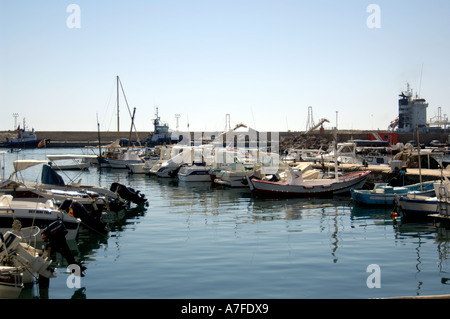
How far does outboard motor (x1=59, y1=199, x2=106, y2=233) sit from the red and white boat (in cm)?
1593

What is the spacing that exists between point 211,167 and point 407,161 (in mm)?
19022

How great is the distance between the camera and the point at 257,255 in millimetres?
18125

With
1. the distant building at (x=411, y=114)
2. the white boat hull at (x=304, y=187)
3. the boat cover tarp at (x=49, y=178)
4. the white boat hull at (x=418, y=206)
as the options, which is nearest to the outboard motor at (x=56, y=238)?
the boat cover tarp at (x=49, y=178)

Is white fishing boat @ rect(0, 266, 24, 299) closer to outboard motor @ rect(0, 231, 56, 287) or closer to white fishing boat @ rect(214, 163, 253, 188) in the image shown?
outboard motor @ rect(0, 231, 56, 287)

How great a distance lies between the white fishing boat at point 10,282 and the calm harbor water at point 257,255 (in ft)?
3.25

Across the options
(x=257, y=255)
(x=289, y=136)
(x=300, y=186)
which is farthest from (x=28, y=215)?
(x=289, y=136)

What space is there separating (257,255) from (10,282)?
29.0 feet

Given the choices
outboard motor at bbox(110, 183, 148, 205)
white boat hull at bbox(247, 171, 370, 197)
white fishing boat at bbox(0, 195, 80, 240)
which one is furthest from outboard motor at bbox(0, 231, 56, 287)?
white boat hull at bbox(247, 171, 370, 197)

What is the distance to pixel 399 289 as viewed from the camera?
46.2 ft

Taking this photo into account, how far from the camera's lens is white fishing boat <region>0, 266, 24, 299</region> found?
1258cm

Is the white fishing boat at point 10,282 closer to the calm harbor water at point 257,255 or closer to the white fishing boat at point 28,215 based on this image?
the calm harbor water at point 257,255

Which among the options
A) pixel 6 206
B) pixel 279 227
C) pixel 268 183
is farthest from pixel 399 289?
pixel 268 183

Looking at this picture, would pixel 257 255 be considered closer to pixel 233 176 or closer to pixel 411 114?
pixel 233 176
